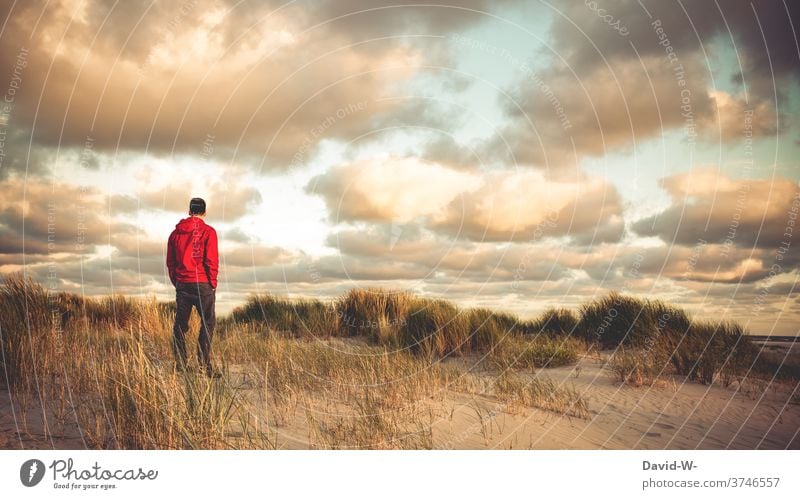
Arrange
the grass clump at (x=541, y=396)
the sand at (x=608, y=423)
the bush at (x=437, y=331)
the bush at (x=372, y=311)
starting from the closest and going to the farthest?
the sand at (x=608, y=423) < the grass clump at (x=541, y=396) < the bush at (x=437, y=331) < the bush at (x=372, y=311)

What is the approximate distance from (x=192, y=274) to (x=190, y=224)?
2.44 ft

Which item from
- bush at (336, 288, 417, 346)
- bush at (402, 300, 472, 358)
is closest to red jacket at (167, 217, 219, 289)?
bush at (402, 300, 472, 358)

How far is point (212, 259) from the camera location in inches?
267

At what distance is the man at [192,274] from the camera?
21.9ft

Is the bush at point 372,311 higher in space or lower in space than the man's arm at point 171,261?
lower

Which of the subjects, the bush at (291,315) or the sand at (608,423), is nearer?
the sand at (608,423)

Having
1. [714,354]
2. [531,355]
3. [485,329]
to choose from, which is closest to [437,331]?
[485,329]

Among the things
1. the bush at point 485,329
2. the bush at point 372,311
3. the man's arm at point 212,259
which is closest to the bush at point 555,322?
the bush at point 485,329

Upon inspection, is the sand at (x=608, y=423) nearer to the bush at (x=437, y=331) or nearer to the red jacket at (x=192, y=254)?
the red jacket at (x=192, y=254)

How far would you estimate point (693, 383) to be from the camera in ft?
22.4

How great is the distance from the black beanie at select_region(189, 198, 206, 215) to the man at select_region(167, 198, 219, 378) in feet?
0.68
